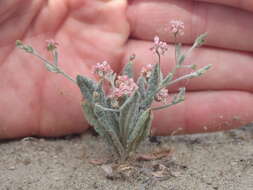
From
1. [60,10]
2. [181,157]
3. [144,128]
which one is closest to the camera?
[144,128]

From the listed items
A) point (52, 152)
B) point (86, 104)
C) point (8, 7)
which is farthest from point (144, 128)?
point (8, 7)

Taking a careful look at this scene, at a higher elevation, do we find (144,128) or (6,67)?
(6,67)

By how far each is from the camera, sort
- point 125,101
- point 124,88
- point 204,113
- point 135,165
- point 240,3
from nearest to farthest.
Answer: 1. point 124,88
2. point 125,101
3. point 135,165
4. point 240,3
5. point 204,113

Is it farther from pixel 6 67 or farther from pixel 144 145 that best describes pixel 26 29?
pixel 144 145

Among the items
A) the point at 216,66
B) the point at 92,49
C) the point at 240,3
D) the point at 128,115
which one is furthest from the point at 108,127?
the point at 240,3

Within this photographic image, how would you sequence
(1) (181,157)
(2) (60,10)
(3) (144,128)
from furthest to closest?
(2) (60,10) → (1) (181,157) → (3) (144,128)

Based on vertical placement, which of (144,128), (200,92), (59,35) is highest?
(59,35)

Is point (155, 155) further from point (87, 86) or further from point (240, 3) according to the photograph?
point (240, 3)
